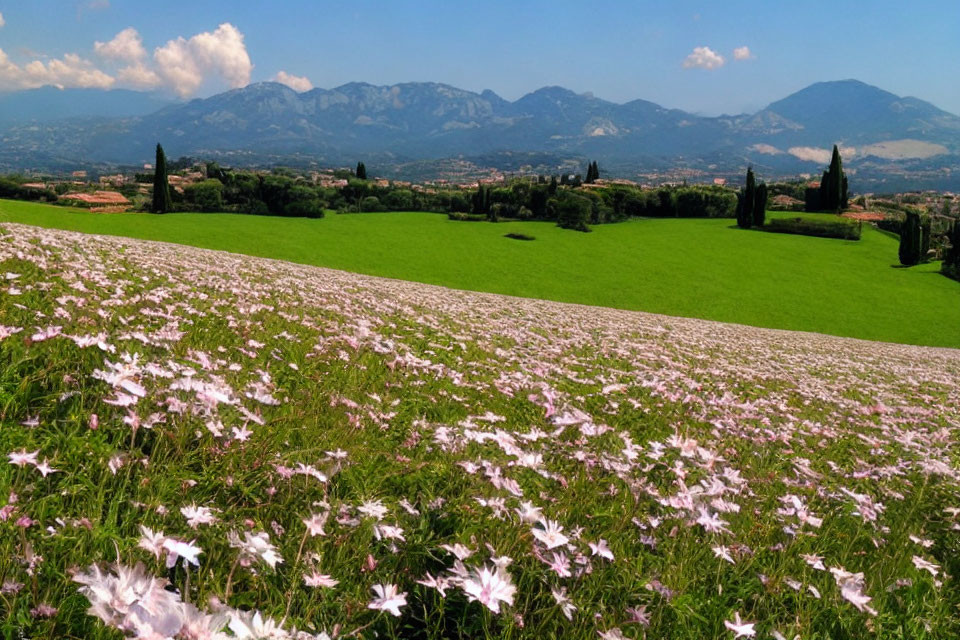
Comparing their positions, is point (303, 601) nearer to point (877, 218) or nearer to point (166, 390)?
point (166, 390)

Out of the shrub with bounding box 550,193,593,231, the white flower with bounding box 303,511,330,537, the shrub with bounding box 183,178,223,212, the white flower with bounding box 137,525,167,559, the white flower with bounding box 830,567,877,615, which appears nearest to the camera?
the white flower with bounding box 137,525,167,559

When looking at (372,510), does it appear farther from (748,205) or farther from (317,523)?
(748,205)

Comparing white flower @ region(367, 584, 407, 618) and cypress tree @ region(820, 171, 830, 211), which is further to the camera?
cypress tree @ region(820, 171, 830, 211)

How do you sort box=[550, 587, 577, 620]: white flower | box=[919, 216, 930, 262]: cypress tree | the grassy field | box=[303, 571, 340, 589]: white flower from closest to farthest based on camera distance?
box=[303, 571, 340, 589]: white flower, box=[550, 587, 577, 620]: white flower, the grassy field, box=[919, 216, 930, 262]: cypress tree

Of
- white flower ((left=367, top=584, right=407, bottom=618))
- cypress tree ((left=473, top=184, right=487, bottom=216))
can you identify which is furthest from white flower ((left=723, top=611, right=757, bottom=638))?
cypress tree ((left=473, top=184, right=487, bottom=216))

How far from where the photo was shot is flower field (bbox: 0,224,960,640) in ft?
7.62

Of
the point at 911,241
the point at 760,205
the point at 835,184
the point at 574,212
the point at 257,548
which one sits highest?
the point at 835,184

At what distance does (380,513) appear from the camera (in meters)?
2.96

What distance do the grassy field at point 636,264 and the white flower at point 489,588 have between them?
56857mm

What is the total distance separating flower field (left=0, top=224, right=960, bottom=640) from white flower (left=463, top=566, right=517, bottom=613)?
0.01 metres

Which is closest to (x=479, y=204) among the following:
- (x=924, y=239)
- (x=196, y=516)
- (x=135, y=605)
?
(x=924, y=239)

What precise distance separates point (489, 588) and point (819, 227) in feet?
390

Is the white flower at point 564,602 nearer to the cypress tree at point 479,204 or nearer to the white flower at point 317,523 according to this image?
the white flower at point 317,523

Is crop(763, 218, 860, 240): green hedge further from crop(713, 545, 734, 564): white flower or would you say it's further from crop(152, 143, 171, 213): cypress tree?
crop(713, 545, 734, 564): white flower
